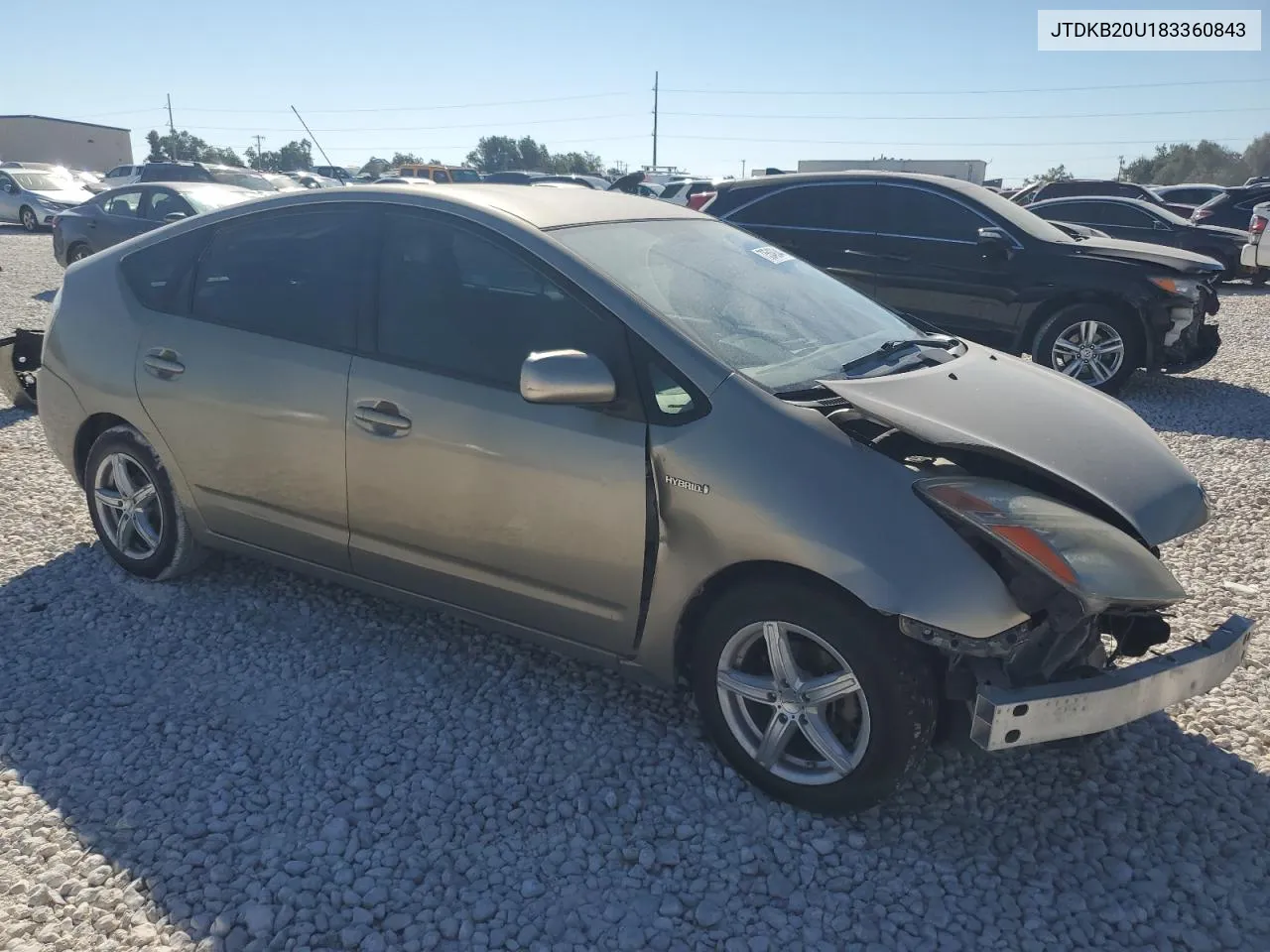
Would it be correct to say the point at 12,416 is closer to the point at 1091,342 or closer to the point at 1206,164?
the point at 1091,342

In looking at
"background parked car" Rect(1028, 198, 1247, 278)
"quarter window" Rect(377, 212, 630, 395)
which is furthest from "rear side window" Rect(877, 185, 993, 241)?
"background parked car" Rect(1028, 198, 1247, 278)

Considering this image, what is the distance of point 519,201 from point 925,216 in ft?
19.3

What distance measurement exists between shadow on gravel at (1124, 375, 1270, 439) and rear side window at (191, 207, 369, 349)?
5569 millimetres

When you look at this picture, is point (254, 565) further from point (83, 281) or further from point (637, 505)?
point (637, 505)

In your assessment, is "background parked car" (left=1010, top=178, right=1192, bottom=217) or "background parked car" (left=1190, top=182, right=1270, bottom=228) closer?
"background parked car" (left=1190, top=182, right=1270, bottom=228)

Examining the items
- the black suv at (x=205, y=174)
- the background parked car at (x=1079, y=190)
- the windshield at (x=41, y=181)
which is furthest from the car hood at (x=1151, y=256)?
the windshield at (x=41, y=181)

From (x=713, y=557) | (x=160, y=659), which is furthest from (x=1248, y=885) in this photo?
(x=160, y=659)

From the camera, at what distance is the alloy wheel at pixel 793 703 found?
8.91 feet

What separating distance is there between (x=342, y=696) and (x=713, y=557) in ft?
5.06

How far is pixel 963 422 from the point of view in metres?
2.81

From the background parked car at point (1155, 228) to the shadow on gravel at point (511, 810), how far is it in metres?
13.0

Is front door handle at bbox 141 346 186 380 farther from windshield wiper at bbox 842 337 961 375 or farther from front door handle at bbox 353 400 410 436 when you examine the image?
windshield wiper at bbox 842 337 961 375

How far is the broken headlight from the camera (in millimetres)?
2443

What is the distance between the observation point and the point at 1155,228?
14.3 metres
